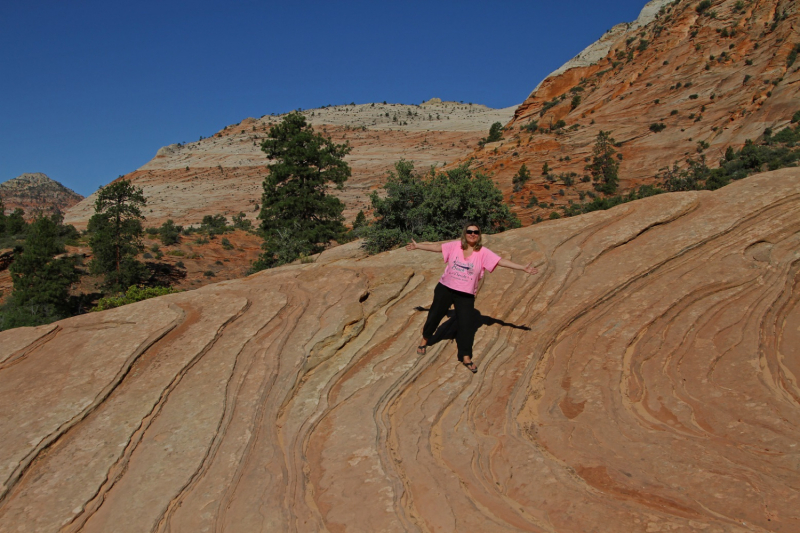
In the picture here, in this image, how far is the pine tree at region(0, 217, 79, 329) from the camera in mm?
24609

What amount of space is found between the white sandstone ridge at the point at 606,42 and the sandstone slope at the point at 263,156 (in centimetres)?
2079

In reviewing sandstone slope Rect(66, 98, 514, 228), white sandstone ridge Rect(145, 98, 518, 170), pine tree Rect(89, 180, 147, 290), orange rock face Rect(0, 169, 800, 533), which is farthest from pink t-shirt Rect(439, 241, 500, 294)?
white sandstone ridge Rect(145, 98, 518, 170)

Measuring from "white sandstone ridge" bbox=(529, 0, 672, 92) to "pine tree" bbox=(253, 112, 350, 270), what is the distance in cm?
4543

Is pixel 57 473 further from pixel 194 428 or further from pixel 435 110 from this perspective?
pixel 435 110

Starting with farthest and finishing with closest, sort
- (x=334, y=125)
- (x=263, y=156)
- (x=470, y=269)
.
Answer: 1. (x=334, y=125)
2. (x=263, y=156)
3. (x=470, y=269)

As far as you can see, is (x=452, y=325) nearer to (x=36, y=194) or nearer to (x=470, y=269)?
(x=470, y=269)

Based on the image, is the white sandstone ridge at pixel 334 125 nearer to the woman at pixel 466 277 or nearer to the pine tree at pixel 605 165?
the pine tree at pixel 605 165

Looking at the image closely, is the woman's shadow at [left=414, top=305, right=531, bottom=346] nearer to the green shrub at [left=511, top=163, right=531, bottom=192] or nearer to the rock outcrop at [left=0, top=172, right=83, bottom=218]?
the green shrub at [left=511, top=163, right=531, bottom=192]

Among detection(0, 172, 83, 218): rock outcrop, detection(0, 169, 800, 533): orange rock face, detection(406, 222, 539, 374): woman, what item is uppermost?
detection(0, 172, 83, 218): rock outcrop

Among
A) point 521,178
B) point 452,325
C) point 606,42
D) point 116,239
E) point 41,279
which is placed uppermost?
point 606,42

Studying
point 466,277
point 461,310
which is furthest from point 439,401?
point 466,277

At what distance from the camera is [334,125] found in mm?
114312

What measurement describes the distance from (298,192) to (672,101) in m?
34.3

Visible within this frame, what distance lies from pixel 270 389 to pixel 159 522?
6.39ft
